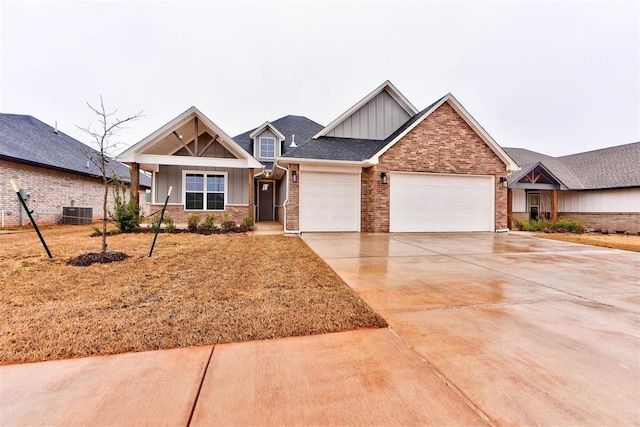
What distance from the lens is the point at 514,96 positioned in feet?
71.2

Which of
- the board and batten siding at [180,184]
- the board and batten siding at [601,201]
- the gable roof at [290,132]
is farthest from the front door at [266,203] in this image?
the board and batten siding at [601,201]

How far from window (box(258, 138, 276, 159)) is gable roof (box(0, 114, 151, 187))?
310 inches

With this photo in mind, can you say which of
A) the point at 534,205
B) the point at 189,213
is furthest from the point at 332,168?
the point at 534,205

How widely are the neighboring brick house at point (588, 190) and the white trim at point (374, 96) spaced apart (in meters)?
7.24

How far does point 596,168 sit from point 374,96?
15472mm

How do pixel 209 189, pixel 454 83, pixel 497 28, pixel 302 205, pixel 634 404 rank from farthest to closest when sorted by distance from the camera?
pixel 454 83 → pixel 497 28 → pixel 209 189 → pixel 302 205 → pixel 634 404

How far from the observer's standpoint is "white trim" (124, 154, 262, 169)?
35.3 ft

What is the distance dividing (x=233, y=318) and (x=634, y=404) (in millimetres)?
2999

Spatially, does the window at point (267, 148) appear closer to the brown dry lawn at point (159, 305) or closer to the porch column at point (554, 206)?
the brown dry lawn at point (159, 305)

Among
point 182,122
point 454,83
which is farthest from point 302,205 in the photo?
point 454,83

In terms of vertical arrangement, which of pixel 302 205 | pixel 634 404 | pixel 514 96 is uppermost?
pixel 514 96

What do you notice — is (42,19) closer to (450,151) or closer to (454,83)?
(450,151)

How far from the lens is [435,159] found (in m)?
10.9

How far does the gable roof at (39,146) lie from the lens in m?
12.2
